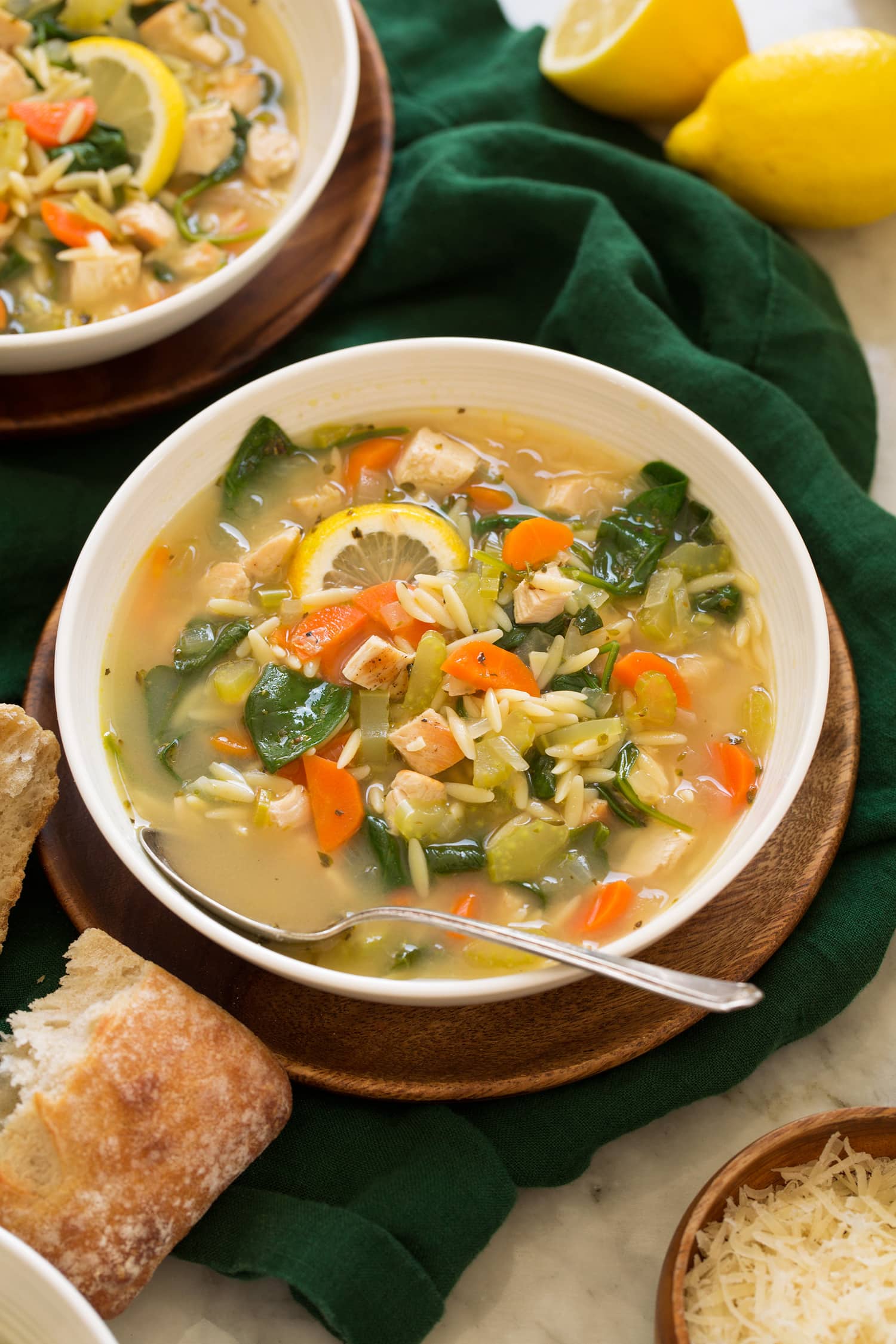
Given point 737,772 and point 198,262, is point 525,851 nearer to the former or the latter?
point 737,772

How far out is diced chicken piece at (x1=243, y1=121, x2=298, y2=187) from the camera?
4.35m

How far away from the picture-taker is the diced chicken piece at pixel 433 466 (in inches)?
141

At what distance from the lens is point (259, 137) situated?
14.4 ft

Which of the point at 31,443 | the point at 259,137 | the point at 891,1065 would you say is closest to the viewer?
the point at 891,1065

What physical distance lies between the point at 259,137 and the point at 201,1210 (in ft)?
11.4

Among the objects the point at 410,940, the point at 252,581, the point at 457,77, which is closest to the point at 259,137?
the point at 457,77

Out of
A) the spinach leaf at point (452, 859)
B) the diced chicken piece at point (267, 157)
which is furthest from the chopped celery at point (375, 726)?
the diced chicken piece at point (267, 157)

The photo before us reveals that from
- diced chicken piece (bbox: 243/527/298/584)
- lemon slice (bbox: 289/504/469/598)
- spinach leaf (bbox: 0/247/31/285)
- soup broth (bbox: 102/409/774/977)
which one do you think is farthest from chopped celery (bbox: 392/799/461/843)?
spinach leaf (bbox: 0/247/31/285)

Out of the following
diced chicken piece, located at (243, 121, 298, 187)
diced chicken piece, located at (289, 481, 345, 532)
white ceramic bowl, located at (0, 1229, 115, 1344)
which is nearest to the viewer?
white ceramic bowl, located at (0, 1229, 115, 1344)

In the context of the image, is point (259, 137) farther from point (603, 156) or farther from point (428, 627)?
point (428, 627)

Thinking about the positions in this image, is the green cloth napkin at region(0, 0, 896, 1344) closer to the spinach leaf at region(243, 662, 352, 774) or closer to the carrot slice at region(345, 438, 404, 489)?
the carrot slice at region(345, 438, 404, 489)

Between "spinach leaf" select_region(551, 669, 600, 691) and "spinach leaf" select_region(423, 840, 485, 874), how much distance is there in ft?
1.66

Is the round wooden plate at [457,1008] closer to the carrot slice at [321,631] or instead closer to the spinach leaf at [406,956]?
the spinach leaf at [406,956]

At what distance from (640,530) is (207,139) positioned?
209cm
